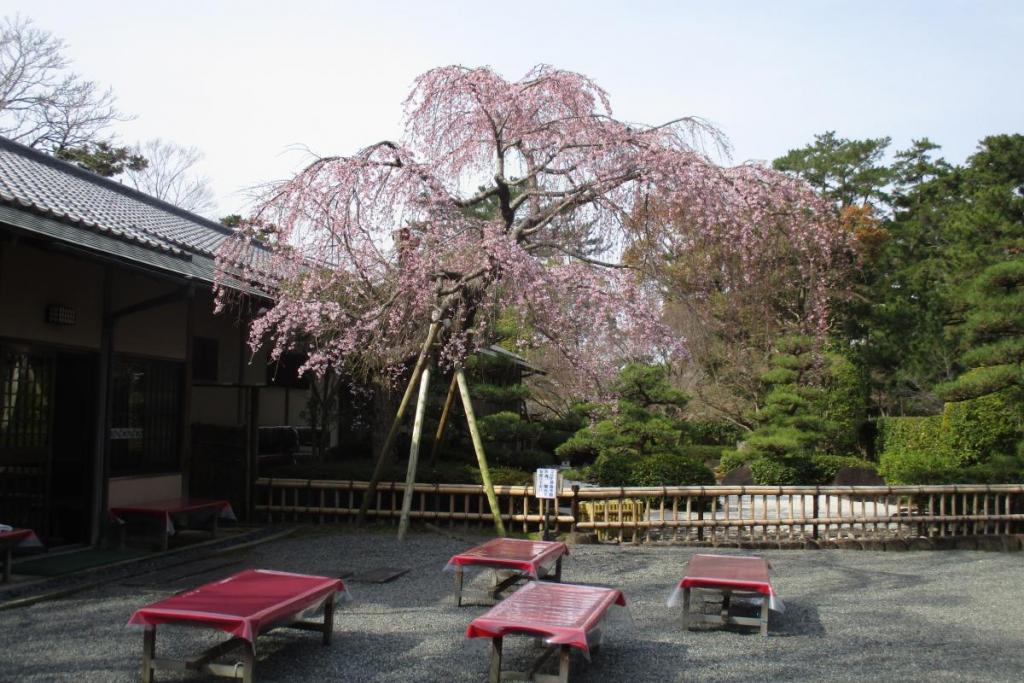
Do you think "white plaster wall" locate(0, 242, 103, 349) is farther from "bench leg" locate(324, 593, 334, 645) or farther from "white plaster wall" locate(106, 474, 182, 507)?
"bench leg" locate(324, 593, 334, 645)

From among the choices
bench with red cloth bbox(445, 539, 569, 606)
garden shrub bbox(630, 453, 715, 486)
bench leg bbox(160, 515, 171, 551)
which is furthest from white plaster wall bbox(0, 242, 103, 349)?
garden shrub bbox(630, 453, 715, 486)

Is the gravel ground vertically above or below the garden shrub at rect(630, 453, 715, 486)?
Answer: below

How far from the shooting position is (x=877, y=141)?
33.4 meters

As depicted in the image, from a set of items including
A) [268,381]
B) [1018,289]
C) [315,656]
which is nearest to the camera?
[315,656]

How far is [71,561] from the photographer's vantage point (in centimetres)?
740

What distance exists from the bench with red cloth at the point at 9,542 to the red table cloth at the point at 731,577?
194 inches

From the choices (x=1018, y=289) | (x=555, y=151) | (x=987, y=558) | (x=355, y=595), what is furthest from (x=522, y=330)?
(x=1018, y=289)

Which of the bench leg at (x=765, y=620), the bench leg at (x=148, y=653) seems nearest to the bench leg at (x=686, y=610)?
the bench leg at (x=765, y=620)

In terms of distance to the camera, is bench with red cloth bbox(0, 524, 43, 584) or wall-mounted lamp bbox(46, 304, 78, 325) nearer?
bench with red cloth bbox(0, 524, 43, 584)

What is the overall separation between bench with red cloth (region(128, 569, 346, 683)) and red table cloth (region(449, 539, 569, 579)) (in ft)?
4.90

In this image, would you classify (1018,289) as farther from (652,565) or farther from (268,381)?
(268,381)

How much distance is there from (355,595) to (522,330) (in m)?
4.66

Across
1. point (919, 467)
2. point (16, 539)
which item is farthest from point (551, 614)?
point (919, 467)

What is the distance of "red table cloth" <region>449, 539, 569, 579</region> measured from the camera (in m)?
6.41
